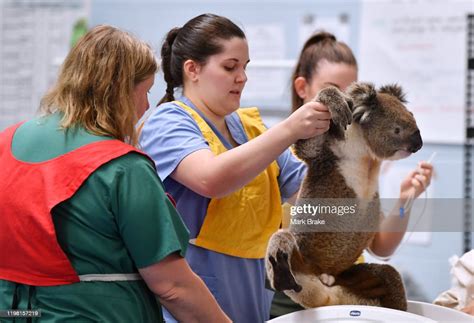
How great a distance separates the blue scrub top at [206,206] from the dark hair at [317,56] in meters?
0.17

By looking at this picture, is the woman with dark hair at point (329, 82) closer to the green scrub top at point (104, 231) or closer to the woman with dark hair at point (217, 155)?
the woman with dark hair at point (217, 155)

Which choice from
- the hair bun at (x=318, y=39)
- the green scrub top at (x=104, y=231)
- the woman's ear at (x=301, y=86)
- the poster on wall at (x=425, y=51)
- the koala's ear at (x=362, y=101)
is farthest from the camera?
the poster on wall at (x=425, y=51)

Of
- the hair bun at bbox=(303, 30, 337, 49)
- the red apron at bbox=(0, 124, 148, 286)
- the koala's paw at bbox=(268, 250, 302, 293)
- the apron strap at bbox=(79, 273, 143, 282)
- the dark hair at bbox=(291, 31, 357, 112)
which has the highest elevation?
the hair bun at bbox=(303, 30, 337, 49)

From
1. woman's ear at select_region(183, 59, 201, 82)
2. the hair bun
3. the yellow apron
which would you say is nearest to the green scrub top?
the yellow apron

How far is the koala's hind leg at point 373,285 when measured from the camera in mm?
1129

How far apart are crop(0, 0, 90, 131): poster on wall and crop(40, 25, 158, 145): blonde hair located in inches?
54.1

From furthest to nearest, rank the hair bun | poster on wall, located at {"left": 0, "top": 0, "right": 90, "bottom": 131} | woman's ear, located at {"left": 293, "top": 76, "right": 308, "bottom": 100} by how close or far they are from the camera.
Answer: poster on wall, located at {"left": 0, "top": 0, "right": 90, "bottom": 131} → the hair bun → woman's ear, located at {"left": 293, "top": 76, "right": 308, "bottom": 100}

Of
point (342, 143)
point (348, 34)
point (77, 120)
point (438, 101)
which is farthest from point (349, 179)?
point (348, 34)

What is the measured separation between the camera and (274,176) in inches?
46.0

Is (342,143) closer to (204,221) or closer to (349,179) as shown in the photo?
(349,179)

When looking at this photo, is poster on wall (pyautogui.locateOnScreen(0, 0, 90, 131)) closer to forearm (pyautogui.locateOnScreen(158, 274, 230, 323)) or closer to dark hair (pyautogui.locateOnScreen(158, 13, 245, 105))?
dark hair (pyautogui.locateOnScreen(158, 13, 245, 105))

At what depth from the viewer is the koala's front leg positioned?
1.03 metres

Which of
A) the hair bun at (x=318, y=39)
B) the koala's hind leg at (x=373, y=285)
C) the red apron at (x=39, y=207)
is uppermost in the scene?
the hair bun at (x=318, y=39)

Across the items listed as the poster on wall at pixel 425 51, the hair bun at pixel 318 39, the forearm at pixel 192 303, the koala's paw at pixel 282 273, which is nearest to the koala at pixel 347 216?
the koala's paw at pixel 282 273
